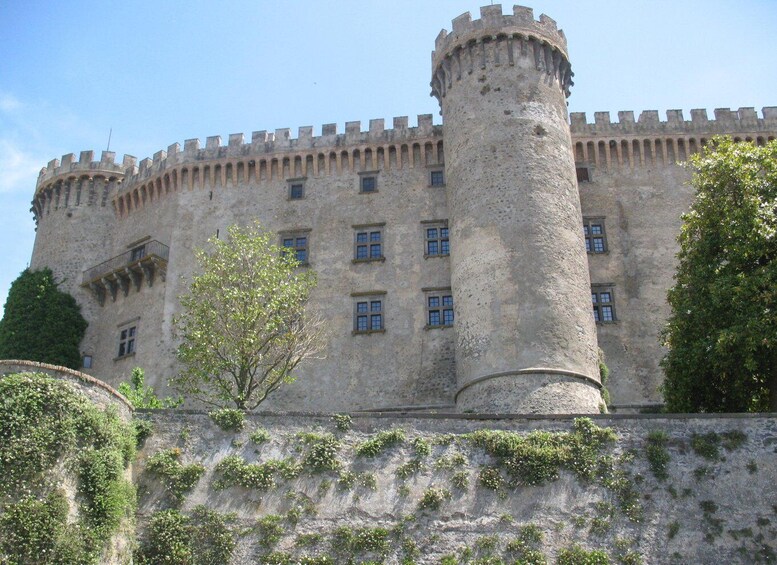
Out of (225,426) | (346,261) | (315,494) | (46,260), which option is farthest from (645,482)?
(46,260)

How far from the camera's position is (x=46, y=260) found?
42.7 meters

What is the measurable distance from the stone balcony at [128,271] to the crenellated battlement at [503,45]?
44.4ft

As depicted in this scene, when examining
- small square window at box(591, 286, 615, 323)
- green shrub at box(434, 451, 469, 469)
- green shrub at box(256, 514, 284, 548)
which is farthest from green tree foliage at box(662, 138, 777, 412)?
green shrub at box(256, 514, 284, 548)

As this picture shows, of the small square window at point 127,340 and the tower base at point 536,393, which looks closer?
the tower base at point 536,393

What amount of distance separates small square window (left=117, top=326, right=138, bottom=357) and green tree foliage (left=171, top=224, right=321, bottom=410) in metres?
8.33

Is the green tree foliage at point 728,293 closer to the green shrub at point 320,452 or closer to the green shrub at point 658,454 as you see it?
the green shrub at point 658,454


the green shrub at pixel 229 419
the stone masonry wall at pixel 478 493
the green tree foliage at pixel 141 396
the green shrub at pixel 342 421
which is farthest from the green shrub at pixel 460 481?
the green tree foliage at pixel 141 396

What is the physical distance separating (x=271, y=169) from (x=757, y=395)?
72.6 feet

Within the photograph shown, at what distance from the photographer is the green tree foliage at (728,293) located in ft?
84.2

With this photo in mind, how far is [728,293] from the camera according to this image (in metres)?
26.2

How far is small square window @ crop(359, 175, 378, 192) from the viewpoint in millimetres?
39531

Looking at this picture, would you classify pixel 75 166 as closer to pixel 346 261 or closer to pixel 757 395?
pixel 346 261

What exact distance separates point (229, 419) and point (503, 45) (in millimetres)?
18935

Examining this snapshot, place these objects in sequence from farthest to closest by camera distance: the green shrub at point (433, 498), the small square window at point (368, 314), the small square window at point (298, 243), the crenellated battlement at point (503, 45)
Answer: the small square window at point (298, 243), the small square window at point (368, 314), the crenellated battlement at point (503, 45), the green shrub at point (433, 498)
